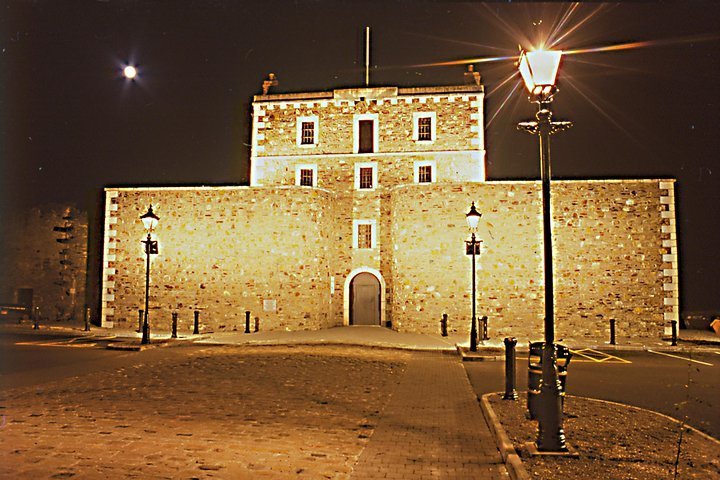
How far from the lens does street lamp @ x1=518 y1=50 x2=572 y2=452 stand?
17.5 ft

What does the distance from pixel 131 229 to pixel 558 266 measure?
688 inches

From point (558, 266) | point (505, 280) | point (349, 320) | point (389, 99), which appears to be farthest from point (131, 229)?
point (558, 266)

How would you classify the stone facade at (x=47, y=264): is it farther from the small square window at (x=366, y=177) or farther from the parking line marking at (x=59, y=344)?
the small square window at (x=366, y=177)

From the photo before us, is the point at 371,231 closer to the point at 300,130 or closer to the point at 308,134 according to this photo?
the point at 308,134

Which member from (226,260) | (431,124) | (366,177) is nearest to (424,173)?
(431,124)

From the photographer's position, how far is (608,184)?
19859 millimetres

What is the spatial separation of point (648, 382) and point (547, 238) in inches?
249

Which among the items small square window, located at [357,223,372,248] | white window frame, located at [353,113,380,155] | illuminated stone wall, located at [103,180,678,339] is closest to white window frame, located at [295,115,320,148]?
white window frame, located at [353,113,380,155]

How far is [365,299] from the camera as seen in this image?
23.1m

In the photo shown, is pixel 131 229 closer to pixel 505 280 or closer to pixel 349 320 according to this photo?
pixel 349 320

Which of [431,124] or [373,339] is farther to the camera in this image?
[431,124]

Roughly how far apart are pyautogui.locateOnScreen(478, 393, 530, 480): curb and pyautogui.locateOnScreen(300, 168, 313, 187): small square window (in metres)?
17.6

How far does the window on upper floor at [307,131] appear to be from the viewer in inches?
953

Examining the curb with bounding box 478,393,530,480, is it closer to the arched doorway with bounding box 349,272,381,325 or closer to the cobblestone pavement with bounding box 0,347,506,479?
the cobblestone pavement with bounding box 0,347,506,479
